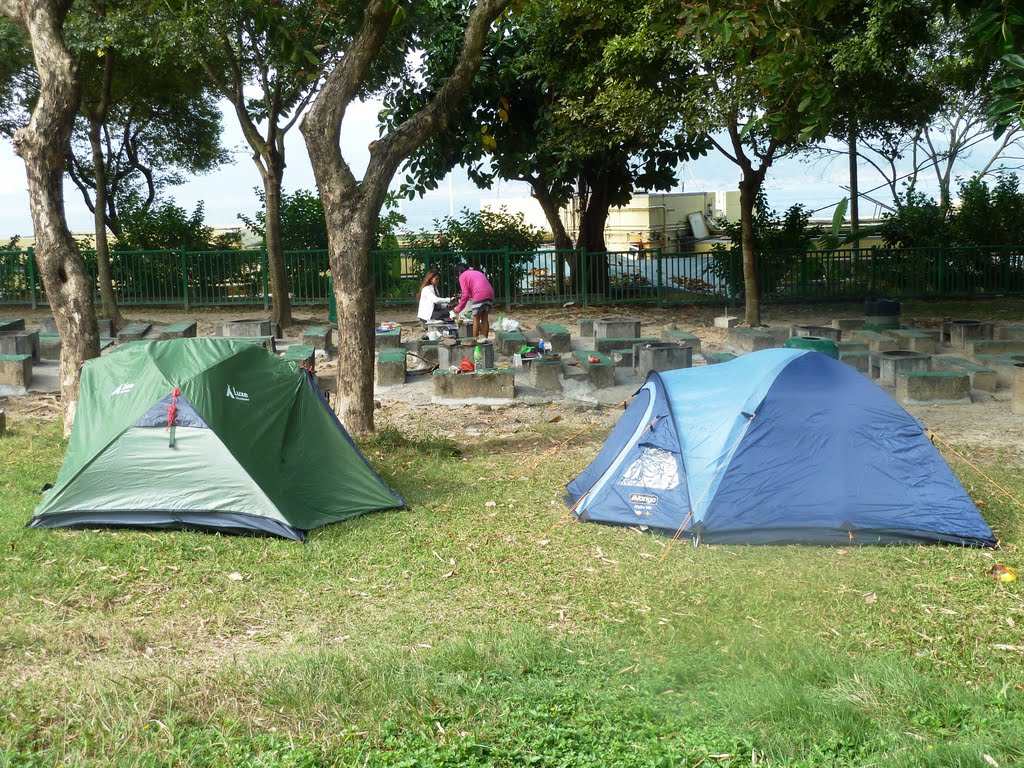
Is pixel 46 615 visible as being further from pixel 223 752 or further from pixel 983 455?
pixel 983 455

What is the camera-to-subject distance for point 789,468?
737 cm

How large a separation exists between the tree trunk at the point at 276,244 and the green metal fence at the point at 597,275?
282 centimetres

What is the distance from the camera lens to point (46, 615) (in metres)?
5.77

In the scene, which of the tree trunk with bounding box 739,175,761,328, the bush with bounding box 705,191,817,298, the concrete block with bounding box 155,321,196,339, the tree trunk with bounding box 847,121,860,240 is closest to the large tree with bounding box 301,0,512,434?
the concrete block with bounding box 155,321,196,339

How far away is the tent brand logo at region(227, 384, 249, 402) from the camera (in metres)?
7.72

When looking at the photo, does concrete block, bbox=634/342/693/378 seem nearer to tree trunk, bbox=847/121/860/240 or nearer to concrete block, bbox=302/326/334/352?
concrete block, bbox=302/326/334/352

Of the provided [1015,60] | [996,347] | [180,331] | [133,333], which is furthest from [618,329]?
[1015,60]

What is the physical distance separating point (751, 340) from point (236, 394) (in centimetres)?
1033

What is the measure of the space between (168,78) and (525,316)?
9675 mm

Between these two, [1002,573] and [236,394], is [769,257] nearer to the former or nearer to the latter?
[1002,573]

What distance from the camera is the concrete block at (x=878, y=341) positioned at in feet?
52.1

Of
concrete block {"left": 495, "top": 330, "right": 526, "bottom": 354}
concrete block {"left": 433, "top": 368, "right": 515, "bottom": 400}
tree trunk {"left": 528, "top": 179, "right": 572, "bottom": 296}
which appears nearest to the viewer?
concrete block {"left": 433, "top": 368, "right": 515, "bottom": 400}

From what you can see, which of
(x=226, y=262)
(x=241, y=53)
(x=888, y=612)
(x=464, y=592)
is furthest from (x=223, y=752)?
(x=226, y=262)

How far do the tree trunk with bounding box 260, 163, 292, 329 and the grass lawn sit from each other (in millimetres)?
10759
